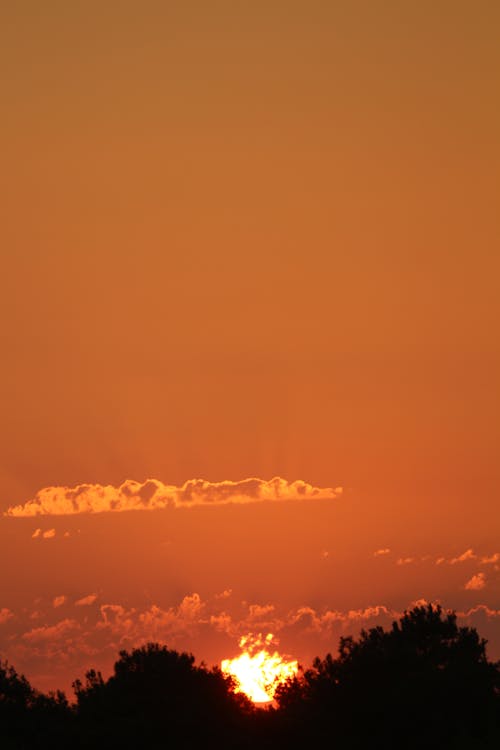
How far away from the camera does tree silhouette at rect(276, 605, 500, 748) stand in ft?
291

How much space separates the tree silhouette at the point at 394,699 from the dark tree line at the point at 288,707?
83mm

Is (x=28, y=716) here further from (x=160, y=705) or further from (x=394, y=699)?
(x=394, y=699)

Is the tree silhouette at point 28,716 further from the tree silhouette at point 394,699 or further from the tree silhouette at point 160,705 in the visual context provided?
the tree silhouette at point 394,699

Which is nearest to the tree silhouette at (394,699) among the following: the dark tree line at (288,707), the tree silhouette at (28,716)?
the dark tree line at (288,707)

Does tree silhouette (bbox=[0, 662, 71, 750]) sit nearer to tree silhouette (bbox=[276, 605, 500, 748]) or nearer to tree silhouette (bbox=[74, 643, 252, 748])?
tree silhouette (bbox=[74, 643, 252, 748])

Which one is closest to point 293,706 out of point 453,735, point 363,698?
point 363,698

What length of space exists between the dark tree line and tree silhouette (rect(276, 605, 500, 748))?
0.08 metres

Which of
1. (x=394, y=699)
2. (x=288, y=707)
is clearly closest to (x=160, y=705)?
(x=288, y=707)

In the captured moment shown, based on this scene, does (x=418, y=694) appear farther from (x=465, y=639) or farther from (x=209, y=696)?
(x=465, y=639)

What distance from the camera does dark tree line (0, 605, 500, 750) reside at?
89.4 metres

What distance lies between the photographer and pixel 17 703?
357 ft

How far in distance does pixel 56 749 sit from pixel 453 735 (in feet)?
99.8

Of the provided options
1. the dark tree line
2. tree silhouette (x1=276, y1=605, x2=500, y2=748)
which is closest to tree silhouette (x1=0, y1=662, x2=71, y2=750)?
the dark tree line

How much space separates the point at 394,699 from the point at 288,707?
36.2 ft
